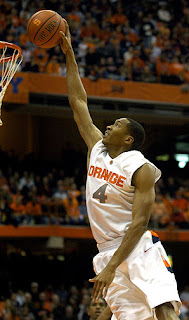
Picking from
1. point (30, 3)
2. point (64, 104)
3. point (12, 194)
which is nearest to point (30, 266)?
point (12, 194)

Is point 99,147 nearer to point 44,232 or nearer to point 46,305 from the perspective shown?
point 46,305

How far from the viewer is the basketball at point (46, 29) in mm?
5727

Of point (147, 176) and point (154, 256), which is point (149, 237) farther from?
point (147, 176)

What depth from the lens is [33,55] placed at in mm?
16375

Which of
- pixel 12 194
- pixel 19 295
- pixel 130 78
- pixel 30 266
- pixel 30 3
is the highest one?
pixel 30 3

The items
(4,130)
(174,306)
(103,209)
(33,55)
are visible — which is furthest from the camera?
(4,130)

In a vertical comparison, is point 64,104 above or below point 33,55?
below

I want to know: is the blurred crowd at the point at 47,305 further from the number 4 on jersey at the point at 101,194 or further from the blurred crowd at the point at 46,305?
the number 4 on jersey at the point at 101,194

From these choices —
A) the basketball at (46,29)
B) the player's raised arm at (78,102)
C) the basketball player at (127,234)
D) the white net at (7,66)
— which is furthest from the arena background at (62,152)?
the basketball player at (127,234)

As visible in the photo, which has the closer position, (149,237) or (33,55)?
(149,237)

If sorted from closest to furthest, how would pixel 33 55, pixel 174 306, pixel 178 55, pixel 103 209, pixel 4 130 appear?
pixel 174 306 → pixel 103 209 → pixel 33 55 → pixel 178 55 → pixel 4 130

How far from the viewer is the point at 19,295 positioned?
14.0m

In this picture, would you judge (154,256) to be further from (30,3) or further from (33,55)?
(30,3)

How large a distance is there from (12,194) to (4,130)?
574cm
